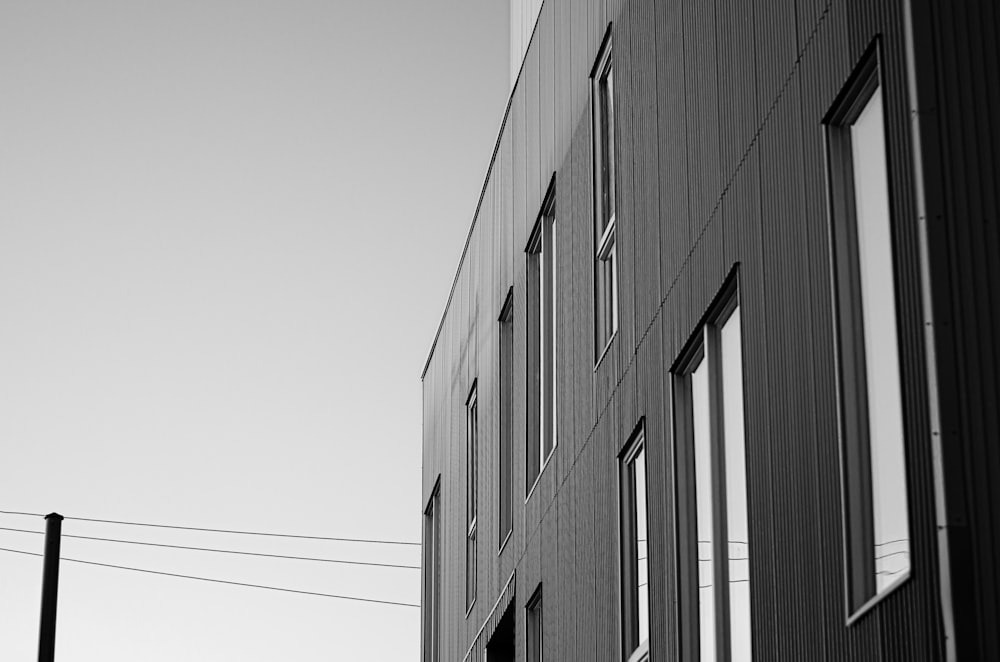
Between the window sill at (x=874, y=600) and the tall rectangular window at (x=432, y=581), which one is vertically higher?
the tall rectangular window at (x=432, y=581)

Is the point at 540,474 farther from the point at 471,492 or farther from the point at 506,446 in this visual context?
the point at 471,492

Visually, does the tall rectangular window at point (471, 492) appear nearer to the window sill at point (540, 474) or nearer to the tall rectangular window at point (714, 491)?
the window sill at point (540, 474)

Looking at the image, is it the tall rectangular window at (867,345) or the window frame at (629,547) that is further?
the window frame at (629,547)

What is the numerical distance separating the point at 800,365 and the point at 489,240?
46.7ft

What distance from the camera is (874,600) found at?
784 cm

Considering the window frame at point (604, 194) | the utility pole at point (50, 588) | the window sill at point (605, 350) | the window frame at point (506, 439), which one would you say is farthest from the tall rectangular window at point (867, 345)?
the utility pole at point (50, 588)

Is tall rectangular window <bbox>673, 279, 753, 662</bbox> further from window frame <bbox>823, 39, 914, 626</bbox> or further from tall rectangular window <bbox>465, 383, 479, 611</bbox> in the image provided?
tall rectangular window <bbox>465, 383, 479, 611</bbox>

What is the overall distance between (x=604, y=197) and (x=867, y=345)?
7.72 m

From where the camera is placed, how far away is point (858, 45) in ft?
27.6

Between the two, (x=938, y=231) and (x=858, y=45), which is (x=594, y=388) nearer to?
(x=858, y=45)

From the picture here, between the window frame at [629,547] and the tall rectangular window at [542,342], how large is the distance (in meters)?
3.91

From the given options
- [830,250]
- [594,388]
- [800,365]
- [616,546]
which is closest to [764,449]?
[800,365]

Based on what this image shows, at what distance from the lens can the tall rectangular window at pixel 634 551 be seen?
13461 mm

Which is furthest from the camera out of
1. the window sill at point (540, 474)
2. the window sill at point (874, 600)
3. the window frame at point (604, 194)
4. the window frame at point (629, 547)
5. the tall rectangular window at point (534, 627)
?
the tall rectangular window at point (534, 627)
